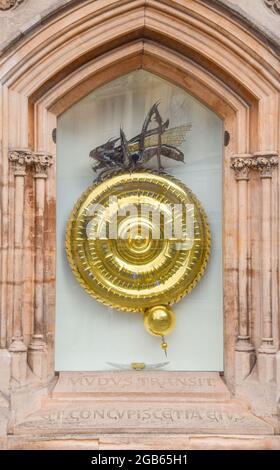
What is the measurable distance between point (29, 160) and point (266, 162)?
5.08 feet

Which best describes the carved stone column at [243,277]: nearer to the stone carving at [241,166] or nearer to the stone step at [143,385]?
the stone carving at [241,166]

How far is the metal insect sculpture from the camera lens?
5207 mm

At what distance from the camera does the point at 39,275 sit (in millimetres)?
4977

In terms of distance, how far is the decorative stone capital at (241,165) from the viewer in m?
4.91

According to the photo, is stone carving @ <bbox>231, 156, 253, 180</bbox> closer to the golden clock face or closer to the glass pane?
the glass pane

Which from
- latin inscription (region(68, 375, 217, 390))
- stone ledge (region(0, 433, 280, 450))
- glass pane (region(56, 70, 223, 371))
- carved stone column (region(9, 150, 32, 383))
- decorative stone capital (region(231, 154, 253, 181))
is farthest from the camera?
glass pane (region(56, 70, 223, 371))

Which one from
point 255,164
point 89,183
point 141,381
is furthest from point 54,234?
point 255,164

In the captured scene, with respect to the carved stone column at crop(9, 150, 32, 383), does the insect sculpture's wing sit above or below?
above

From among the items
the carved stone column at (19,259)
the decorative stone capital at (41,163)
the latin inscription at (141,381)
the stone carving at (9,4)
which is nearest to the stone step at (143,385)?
the latin inscription at (141,381)

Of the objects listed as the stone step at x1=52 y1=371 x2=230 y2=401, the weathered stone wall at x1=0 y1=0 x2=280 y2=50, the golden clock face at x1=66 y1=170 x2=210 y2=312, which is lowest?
the stone step at x1=52 y1=371 x2=230 y2=401

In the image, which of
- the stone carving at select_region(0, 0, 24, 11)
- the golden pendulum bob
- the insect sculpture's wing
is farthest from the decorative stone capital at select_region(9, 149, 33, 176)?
the golden pendulum bob

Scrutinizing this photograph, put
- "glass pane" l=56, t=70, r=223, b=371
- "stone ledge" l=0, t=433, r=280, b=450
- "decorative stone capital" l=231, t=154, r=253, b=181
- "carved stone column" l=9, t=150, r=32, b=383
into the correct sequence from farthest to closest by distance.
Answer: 1. "glass pane" l=56, t=70, r=223, b=371
2. "decorative stone capital" l=231, t=154, r=253, b=181
3. "carved stone column" l=9, t=150, r=32, b=383
4. "stone ledge" l=0, t=433, r=280, b=450

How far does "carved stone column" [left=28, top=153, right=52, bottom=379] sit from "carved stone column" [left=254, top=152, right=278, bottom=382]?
1.42m

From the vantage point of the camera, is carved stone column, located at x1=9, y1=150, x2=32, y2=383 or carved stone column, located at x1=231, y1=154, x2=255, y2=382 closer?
carved stone column, located at x1=9, y1=150, x2=32, y2=383
